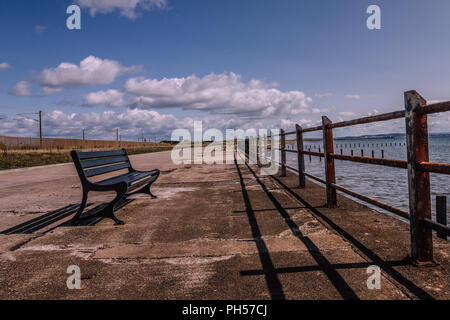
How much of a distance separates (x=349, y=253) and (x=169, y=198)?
3.98 meters

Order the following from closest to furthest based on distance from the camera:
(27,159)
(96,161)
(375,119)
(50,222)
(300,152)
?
(375,119)
(50,222)
(96,161)
(300,152)
(27,159)

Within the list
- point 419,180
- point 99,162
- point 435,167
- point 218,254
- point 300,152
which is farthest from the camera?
point 300,152

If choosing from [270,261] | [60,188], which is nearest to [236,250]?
[270,261]

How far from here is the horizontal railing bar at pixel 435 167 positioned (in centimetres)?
223

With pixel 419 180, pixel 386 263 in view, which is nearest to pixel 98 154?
pixel 386 263

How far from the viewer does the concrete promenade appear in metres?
2.25

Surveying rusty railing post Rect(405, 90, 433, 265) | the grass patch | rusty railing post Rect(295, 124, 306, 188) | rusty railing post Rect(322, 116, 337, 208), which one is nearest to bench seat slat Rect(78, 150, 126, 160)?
rusty railing post Rect(322, 116, 337, 208)

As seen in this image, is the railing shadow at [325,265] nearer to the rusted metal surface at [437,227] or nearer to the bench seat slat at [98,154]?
the rusted metal surface at [437,227]

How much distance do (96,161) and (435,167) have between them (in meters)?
4.38

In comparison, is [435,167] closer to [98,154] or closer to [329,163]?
[329,163]

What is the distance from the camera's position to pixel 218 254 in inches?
116

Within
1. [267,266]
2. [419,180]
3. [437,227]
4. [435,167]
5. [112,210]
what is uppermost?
[435,167]

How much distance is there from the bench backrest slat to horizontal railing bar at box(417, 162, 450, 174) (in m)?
3.89
